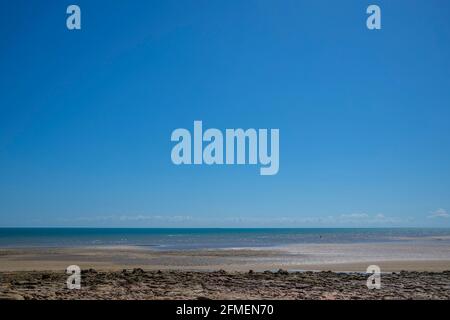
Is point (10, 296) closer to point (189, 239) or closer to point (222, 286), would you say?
point (222, 286)

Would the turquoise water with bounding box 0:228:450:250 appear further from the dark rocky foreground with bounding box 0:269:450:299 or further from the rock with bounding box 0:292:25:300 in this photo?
the rock with bounding box 0:292:25:300

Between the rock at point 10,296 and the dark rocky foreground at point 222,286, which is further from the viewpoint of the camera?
the dark rocky foreground at point 222,286

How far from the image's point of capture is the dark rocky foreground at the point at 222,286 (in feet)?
42.5

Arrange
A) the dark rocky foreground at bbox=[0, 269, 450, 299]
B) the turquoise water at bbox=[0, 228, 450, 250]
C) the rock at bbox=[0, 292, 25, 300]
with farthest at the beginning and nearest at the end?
the turquoise water at bbox=[0, 228, 450, 250], the dark rocky foreground at bbox=[0, 269, 450, 299], the rock at bbox=[0, 292, 25, 300]

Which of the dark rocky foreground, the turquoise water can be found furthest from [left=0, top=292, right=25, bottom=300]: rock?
the turquoise water

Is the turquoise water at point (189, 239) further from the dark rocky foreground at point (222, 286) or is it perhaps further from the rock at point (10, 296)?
the rock at point (10, 296)

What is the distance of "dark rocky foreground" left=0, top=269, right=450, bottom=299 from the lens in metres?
12.9

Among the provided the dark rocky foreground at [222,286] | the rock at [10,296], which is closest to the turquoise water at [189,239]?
the dark rocky foreground at [222,286]

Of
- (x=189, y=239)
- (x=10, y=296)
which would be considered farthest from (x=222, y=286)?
(x=189, y=239)

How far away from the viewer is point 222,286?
1463 centimetres

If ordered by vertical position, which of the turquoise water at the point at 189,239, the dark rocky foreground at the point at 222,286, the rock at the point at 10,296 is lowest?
the turquoise water at the point at 189,239
